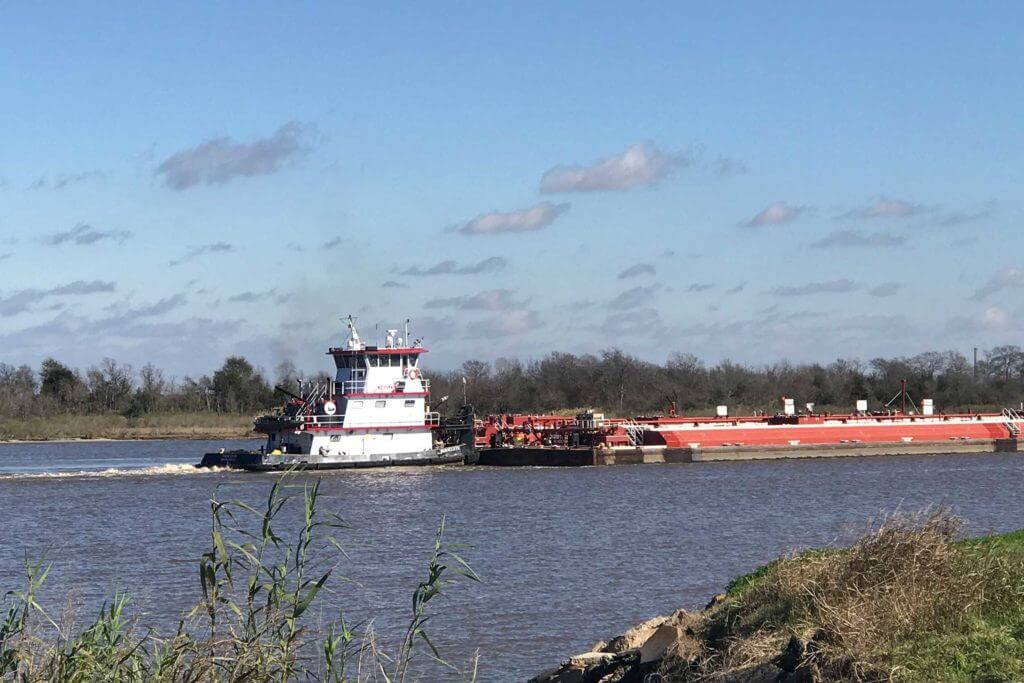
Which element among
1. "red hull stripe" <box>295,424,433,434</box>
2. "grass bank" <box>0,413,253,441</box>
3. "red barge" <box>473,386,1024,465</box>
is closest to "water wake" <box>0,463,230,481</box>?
"red hull stripe" <box>295,424,433,434</box>

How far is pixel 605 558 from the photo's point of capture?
79.6 feet

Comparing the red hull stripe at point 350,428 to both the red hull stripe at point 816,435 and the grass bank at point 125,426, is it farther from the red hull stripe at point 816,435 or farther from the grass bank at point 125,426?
the grass bank at point 125,426

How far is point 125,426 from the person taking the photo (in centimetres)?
10406

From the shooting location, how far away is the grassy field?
29.3 ft

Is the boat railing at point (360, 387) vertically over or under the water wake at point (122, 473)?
over

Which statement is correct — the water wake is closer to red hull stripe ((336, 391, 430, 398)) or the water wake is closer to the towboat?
the towboat

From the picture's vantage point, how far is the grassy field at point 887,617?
351 inches

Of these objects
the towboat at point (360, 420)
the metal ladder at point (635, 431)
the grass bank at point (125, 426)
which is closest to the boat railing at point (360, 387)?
the towboat at point (360, 420)

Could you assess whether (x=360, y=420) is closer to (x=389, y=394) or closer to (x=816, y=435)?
(x=389, y=394)

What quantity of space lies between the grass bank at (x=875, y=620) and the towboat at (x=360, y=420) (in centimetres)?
3919

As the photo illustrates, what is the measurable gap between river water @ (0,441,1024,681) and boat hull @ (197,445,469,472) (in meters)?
0.51

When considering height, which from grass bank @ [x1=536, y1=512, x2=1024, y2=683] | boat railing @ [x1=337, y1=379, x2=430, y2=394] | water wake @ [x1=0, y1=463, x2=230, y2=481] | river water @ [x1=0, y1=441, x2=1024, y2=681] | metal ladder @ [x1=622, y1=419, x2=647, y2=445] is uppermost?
boat railing @ [x1=337, y1=379, x2=430, y2=394]

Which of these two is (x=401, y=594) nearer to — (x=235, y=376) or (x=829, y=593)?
(x=829, y=593)

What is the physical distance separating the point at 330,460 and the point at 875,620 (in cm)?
4119
